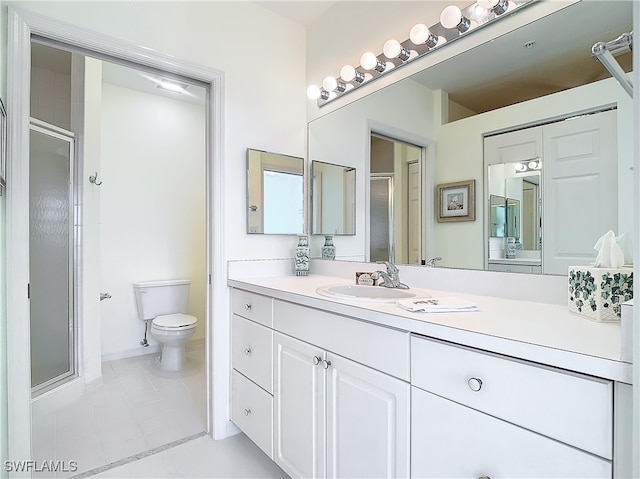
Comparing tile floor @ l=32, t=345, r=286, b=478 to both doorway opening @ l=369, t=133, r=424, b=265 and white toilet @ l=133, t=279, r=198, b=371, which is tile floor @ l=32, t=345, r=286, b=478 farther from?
doorway opening @ l=369, t=133, r=424, b=265

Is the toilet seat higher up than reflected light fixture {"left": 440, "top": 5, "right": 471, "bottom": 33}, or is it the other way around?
reflected light fixture {"left": 440, "top": 5, "right": 471, "bottom": 33}

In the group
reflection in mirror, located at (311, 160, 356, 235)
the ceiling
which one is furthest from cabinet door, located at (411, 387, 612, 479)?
reflection in mirror, located at (311, 160, 356, 235)

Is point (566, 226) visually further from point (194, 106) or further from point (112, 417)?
point (194, 106)

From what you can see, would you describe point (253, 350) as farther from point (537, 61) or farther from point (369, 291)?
point (537, 61)

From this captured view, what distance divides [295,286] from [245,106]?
1.12 meters

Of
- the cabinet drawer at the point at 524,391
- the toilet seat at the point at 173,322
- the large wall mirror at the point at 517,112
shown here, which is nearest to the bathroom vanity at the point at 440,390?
the cabinet drawer at the point at 524,391

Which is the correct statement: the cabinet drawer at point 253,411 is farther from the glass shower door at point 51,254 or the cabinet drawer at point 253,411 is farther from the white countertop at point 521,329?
the glass shower door at point 51,254

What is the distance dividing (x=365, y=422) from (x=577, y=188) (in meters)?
1.02

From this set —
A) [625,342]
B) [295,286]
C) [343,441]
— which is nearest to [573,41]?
[625,342]

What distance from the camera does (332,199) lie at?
7.06ft

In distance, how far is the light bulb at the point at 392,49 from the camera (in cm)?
162

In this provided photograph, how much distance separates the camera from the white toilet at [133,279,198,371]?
2.75 meters

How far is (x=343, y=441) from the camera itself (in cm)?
115

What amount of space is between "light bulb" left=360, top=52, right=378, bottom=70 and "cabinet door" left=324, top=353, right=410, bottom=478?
4.69ft
